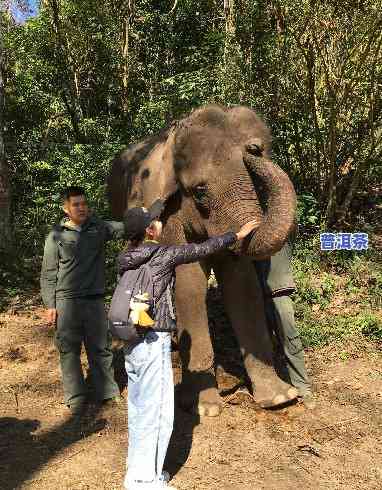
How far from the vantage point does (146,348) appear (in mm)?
3467

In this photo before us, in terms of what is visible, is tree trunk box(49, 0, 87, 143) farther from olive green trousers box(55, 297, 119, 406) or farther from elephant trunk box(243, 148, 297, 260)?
elephant trunk box(243, 148, 297, 260)

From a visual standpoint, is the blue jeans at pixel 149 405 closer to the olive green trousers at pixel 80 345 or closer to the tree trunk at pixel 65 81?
the olive green trousers at pixel 80 345

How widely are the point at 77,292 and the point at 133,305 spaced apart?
68.4 inches

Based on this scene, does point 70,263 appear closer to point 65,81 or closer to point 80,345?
point 80,345

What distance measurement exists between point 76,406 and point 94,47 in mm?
14141

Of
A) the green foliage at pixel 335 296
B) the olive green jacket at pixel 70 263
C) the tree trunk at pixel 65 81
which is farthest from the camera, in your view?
the tree trunk at pixel 65 81

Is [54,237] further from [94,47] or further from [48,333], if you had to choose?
[94,47]

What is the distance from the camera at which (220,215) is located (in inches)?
176

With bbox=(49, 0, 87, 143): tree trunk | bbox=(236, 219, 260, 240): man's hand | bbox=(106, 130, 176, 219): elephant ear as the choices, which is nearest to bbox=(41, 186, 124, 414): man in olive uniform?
bbox=(106, 130, 176, 219): elephant ear

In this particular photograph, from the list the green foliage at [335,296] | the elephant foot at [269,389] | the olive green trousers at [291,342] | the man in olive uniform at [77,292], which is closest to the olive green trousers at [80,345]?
the man in olive uniform at [77,292]

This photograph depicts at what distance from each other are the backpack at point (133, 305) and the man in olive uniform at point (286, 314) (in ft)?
6.28

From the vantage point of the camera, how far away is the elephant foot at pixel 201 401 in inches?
189

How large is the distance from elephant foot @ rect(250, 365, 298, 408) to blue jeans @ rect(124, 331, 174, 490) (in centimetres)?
150

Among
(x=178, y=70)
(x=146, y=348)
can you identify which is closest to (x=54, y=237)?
(x=146, y=348)
